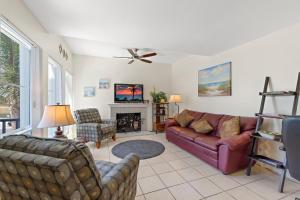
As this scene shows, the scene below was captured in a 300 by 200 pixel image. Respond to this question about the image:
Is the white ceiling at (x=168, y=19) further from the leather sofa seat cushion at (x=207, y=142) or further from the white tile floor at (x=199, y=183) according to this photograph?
the white tile floor at (x=199, y=183)

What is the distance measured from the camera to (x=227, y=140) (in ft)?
7.80

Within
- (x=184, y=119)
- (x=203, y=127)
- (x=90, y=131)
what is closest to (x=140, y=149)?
(x=90, y=131)

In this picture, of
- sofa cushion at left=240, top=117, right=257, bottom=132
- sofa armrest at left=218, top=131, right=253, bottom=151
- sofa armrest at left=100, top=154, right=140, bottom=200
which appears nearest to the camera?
sofa armrest at left=100, top=154, right=140, bottom=200

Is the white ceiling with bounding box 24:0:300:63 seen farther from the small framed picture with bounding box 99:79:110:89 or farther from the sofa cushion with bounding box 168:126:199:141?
the small framed picture with bounding box 99:79:110:89

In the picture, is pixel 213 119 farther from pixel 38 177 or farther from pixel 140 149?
pixel 38 177

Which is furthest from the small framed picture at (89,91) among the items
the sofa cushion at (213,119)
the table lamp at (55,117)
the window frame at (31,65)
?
the sofa cushion at (213,119)

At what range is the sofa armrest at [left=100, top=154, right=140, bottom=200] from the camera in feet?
3.70

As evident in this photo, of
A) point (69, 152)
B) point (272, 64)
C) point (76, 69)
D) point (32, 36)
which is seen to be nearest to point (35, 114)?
point (32, 36)

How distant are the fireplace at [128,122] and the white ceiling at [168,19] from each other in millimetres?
2893

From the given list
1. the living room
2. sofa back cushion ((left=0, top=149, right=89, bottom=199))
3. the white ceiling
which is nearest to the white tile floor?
the living room

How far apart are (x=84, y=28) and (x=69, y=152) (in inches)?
86.5

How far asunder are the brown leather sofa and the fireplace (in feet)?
7.27

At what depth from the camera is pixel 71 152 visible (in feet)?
2.95

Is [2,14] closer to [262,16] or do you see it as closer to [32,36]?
[32,36]
